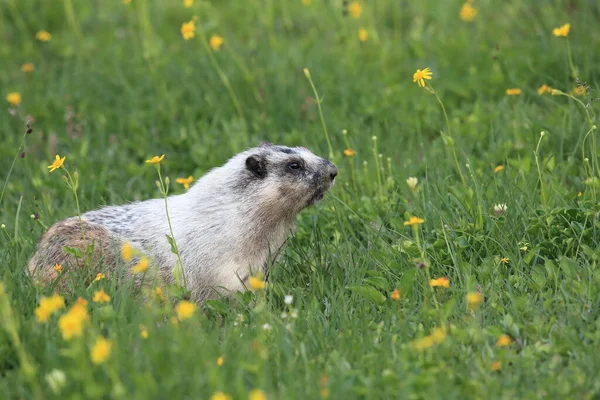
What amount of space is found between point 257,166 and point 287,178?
23 centimetres

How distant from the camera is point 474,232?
5.64 m

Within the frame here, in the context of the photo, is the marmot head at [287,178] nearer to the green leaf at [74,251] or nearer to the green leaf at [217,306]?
the green leaf at [217,306]

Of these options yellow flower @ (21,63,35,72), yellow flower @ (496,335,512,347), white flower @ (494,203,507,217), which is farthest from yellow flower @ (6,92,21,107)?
yellow flower @ (496,335,512,347)

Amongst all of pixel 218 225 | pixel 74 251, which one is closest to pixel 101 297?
pixel 74 251

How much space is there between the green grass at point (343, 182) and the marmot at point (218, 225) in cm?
27

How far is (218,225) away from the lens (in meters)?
5.90

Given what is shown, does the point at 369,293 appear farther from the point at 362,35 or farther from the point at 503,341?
the point at 362,35

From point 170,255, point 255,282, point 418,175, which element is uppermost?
point 255,282

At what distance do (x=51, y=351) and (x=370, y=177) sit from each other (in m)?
3.47

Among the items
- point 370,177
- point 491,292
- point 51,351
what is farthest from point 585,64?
point 51,351

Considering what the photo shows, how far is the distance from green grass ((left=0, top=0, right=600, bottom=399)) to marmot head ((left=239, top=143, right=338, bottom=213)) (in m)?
0.33

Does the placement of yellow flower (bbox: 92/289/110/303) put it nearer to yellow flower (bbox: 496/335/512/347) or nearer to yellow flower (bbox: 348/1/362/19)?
yellow flower (bbox: 496/335/512/347)

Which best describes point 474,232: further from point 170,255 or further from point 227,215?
point 170,255

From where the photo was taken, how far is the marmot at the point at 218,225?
579cm
